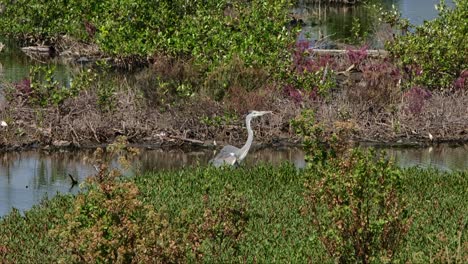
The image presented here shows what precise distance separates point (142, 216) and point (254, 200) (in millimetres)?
3875

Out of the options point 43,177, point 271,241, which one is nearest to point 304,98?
point 43,177

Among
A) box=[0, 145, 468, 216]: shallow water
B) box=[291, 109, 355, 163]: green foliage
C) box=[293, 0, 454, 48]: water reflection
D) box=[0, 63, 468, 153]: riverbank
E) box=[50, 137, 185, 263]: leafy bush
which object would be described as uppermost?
box=[291, 109, 355, 163]: green foliage

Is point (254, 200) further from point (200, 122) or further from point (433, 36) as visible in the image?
point (433, 36)

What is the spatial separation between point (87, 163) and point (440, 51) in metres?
8.18

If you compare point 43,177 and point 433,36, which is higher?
point 433,36

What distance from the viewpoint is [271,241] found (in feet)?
38.5

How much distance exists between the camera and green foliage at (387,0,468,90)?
23.4m

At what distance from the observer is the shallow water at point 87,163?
19000mm

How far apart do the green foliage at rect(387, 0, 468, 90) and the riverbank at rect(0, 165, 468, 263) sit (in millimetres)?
7669

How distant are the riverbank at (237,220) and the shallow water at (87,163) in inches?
130

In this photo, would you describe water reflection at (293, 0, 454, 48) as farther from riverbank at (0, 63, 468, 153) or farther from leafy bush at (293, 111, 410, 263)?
leafy bush at (293, 111, 410, 263)

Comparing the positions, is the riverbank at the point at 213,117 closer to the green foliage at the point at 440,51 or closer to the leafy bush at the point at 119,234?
the green foliage at the point at 440,51

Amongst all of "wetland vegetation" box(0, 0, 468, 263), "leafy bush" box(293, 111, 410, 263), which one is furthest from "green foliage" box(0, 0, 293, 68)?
"leafy bush" box(293, 111, 410, 263)

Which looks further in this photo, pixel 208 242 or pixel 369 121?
pixel 369 121
